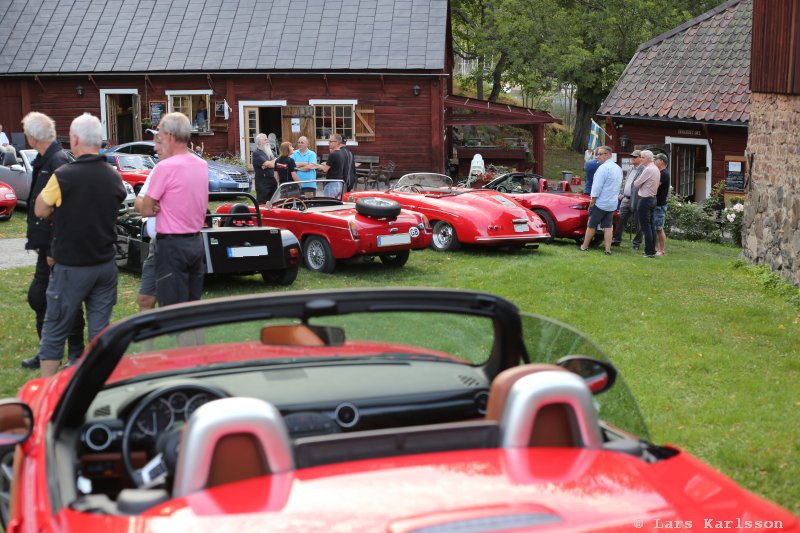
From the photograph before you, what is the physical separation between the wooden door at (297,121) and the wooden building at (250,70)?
0.03 meters

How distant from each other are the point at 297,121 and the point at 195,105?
343 cm

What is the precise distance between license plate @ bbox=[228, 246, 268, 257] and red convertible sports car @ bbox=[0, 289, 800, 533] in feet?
23.1

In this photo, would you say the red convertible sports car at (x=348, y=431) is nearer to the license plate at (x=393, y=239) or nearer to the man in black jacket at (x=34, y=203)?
the man in black jacket at (x=34, y=203)

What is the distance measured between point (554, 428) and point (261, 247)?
918 cm

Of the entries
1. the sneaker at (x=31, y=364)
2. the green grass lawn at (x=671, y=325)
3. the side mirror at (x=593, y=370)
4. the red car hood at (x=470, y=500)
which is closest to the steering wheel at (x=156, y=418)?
the red car hood at (x=470, y=500)

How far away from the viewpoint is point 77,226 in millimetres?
6766

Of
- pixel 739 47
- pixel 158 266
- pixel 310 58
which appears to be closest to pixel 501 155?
pixel 310 58

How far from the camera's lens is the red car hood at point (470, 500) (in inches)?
90.2

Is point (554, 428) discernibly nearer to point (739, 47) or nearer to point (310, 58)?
point (739, 47)

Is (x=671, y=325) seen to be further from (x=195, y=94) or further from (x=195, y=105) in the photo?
(x=195, y=105)

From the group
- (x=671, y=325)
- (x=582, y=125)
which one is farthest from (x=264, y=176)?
(x=582, y=125)

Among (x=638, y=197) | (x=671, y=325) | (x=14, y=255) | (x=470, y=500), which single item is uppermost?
(x=470, y=500)

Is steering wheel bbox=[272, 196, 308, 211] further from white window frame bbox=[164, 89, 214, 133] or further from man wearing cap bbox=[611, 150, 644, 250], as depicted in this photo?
white window frame bbox=[164, 89, 214, 133]

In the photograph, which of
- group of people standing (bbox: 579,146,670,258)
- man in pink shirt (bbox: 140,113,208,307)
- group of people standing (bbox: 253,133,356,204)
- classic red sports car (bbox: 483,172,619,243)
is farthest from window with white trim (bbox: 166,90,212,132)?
man in pink shirt (bbox: 140,113,208,307)
